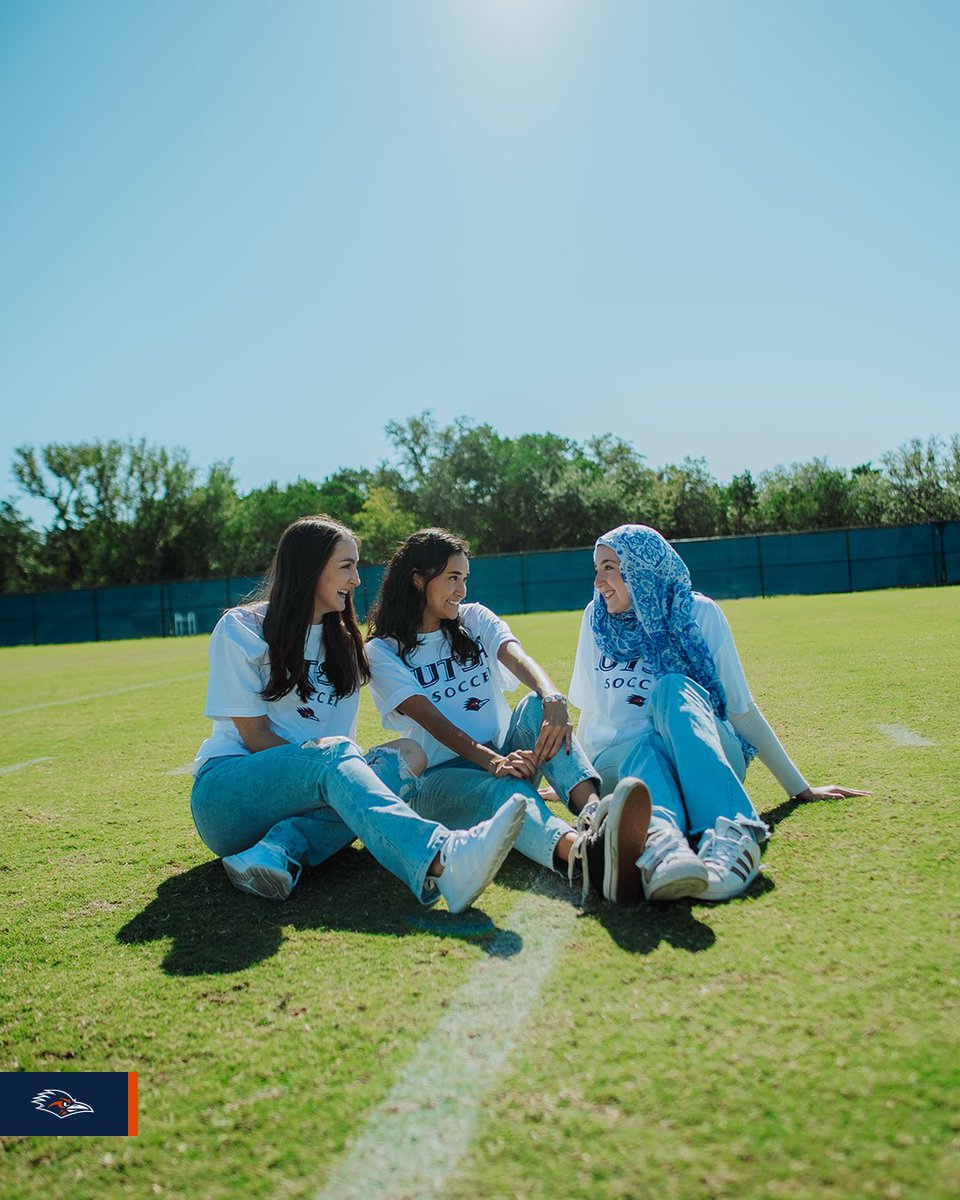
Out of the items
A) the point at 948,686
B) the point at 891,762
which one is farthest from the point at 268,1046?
the point at 948,686

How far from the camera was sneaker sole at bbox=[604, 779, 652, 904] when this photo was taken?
2449mm

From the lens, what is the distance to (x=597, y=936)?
2.35 m

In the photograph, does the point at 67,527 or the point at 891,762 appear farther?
the point at 67,527

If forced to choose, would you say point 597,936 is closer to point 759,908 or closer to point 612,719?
point 759,908

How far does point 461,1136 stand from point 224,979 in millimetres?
964

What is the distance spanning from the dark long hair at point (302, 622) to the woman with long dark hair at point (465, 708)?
0.17 m

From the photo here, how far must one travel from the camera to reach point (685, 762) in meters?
2.86

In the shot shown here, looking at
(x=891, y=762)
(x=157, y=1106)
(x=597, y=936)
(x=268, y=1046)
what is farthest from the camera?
(x=891, y=762)

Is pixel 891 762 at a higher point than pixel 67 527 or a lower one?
lower

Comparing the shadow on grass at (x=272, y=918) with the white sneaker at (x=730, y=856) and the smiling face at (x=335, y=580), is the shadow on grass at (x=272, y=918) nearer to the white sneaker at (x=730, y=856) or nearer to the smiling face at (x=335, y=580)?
the white sneaker at (x=730, y=856)

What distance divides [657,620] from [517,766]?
79 cm

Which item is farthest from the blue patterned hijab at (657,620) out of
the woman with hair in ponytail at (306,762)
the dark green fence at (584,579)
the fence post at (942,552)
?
the fence post at (942,552)

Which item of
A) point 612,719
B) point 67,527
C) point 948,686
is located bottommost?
point 948,686

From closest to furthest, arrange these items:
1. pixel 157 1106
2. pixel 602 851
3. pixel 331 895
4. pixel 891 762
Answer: pixel 157 1106 < pixel 602 851 < pixel 331 895 < pixel 891 762
